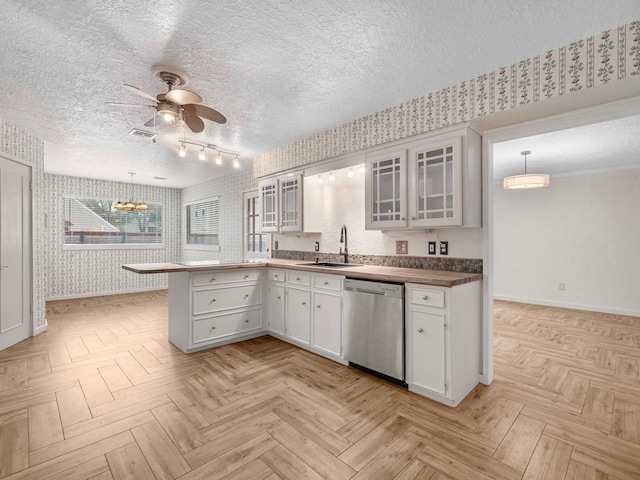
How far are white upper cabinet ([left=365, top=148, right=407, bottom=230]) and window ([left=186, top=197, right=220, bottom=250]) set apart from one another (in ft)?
15.1

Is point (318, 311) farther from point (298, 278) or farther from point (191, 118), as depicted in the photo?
point (191, 118)

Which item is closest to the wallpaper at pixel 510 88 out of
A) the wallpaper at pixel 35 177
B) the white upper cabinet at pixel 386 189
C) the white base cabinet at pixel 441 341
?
the white upper cabinet at pixel 386 189

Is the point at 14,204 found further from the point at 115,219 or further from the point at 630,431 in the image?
the point at 630,431

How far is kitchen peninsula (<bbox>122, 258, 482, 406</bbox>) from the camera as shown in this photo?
2.34m

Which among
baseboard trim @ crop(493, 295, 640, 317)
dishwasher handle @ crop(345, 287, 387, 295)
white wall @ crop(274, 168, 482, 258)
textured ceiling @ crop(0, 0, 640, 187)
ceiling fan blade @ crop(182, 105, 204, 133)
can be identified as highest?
textured ceiling @ crop(0, 0, 640, 187)

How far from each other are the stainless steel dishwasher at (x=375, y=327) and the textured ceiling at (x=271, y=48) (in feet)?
5.87

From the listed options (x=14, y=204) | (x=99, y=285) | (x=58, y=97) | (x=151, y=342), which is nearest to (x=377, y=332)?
(x=151, y=342)

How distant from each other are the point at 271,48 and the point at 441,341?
2.50 m

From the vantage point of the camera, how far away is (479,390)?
259 cm

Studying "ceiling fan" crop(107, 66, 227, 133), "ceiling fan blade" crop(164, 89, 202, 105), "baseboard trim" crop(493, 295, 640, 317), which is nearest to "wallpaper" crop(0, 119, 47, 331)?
"ceiling fan" crop(107, 66, 227, 133)

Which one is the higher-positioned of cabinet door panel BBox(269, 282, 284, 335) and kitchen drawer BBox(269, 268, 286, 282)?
kitchen drawer BBox(269, 268, 286, 282)

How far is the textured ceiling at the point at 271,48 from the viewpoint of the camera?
1.79m

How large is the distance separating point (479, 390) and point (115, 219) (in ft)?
25.9

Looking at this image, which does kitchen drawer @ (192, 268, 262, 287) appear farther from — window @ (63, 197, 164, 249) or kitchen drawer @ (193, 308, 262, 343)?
window @ (63, 197, 164, 249)
